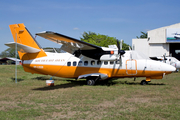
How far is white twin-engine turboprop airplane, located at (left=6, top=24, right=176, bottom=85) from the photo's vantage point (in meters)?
12.9

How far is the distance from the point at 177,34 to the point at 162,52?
4946 millimetres

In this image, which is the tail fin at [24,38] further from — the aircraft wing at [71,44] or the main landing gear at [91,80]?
the main landing gear at [91,80]

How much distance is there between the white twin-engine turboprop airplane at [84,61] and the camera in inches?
507

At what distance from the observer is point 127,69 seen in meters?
13.5

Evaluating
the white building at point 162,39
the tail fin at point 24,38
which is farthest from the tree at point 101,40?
the tail fin at point 24,38

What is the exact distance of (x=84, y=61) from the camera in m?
14.5

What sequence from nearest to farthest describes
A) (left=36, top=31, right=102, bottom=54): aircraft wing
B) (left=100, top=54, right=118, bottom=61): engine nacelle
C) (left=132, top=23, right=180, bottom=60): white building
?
(left=36, top=31, right=102, bottom=54): aircraft wing
(left=100, top=54, right=118, bottom=61): engine nacelle
(left=132, top=23, right=180, bottom=60): white building

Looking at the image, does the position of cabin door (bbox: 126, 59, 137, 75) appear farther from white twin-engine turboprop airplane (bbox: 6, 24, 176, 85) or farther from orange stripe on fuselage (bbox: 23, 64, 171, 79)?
orange stripe on fuselage (bbox: 23, 64, 171, 79)

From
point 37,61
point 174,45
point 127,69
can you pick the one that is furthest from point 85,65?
point 174,45

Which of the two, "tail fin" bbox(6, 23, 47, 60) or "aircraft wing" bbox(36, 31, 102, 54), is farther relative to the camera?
"tail fin" bbox(6, 23, 47, 60)

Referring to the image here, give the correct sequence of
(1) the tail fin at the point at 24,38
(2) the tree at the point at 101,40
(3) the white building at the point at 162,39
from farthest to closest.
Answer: (2) the tree at the point at 101,40 → (3) the white building at the point at 162,39 → (1) the tail fin at the point at 24,38

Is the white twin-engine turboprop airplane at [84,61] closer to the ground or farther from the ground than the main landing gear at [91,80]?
farther from the ground

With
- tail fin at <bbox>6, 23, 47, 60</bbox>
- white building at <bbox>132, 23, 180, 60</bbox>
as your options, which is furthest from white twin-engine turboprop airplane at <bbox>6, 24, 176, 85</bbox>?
white building at <bbox>132, 23, 180, 60</bbox>

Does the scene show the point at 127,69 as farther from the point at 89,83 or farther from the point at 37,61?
the point at 37,61
